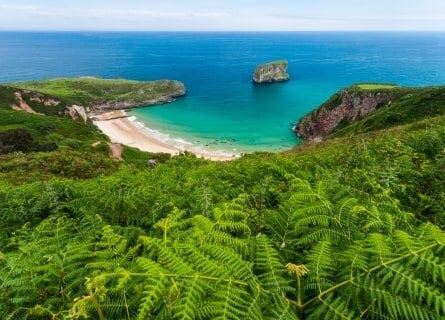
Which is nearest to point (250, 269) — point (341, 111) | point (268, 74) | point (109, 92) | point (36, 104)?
point (341, 111)

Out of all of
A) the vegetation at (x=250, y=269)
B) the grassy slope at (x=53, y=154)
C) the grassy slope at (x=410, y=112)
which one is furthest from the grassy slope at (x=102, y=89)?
the vegetation at (x=250, y=269)

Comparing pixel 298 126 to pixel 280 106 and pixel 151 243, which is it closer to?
pixel 280 106

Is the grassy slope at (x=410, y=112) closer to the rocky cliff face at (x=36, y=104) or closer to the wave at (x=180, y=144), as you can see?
the wave at (x=180, y=144)

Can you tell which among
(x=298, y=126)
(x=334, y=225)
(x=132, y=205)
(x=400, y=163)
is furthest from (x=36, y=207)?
(x=298, y=126)

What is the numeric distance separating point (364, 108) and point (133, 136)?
5224cm

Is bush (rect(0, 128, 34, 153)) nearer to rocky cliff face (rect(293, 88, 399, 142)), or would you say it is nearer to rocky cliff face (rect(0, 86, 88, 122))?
rocky cliff face (rect(0, 86, 88, 122))

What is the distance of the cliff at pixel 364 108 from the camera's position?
50.5 m

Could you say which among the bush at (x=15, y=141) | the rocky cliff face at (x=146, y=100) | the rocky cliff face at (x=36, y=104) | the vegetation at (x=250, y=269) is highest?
the vegetation at (x=250, y=269)

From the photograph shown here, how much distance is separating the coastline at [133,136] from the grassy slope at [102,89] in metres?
12.6

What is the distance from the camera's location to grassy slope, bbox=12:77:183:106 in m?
114

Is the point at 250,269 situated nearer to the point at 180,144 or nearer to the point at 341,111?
the point at 180,144

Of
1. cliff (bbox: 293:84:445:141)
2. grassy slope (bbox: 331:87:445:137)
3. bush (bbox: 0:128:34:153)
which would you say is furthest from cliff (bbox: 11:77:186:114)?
grassy slope (bbox: 331:87:445:137)

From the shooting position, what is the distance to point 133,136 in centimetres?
8056

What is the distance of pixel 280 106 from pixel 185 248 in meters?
108
